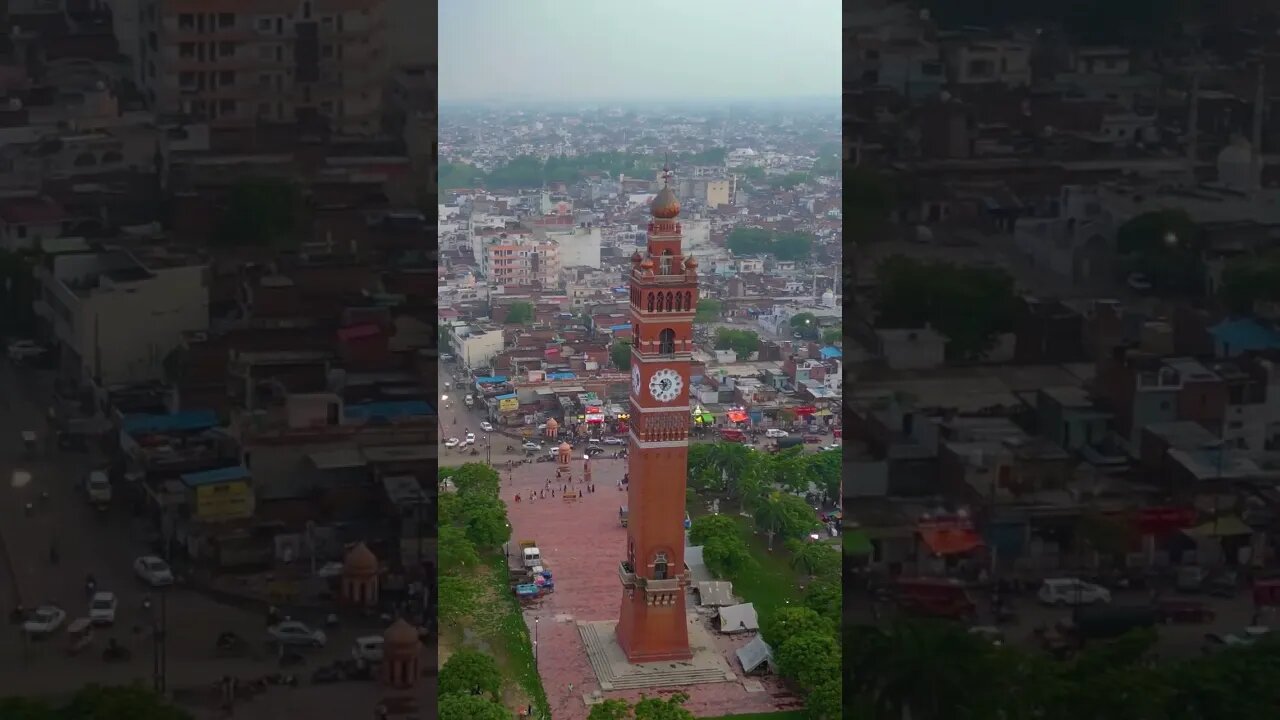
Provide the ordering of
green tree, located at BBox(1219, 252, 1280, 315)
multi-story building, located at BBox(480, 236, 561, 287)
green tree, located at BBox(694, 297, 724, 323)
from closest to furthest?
green tree, located at BBox(1219, 252, 1280, 315), multi-story building, located at BBox(480, 236, 561, 287), green tree, located at BBox(694, 297, 724, 323)

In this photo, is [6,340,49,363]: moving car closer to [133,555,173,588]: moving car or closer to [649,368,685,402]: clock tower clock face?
[133,555,173,588]: moving car

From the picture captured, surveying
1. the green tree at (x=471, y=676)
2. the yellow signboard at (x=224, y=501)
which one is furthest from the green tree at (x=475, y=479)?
the yellow signboard at (x=224, y=501)

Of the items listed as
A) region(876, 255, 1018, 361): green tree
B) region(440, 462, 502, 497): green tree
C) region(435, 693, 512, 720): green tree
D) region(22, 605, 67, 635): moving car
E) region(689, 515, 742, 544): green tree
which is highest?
region(876, 255, 1018, 361): green tree

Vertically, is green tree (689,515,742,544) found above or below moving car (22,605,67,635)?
below

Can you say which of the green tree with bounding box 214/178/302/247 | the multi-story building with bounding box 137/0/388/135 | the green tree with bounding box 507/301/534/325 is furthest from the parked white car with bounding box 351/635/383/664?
the green tree with bounding box 507/301/534/325

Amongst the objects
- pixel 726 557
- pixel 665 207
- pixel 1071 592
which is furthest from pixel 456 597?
pixel 1071 592

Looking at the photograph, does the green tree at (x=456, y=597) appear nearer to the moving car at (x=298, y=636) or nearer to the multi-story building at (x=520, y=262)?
the multi-story building at (x=520, y=262)

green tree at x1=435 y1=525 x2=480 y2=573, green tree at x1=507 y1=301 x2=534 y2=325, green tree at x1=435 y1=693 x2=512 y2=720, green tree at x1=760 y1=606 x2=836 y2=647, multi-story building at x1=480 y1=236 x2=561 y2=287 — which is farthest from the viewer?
multi-story building at x1=480 y1=236 x2=561 y2=287

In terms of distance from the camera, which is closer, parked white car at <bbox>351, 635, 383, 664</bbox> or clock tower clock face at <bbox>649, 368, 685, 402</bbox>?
parked white car at <bbox>351, 635, 383, 664</bbox>
